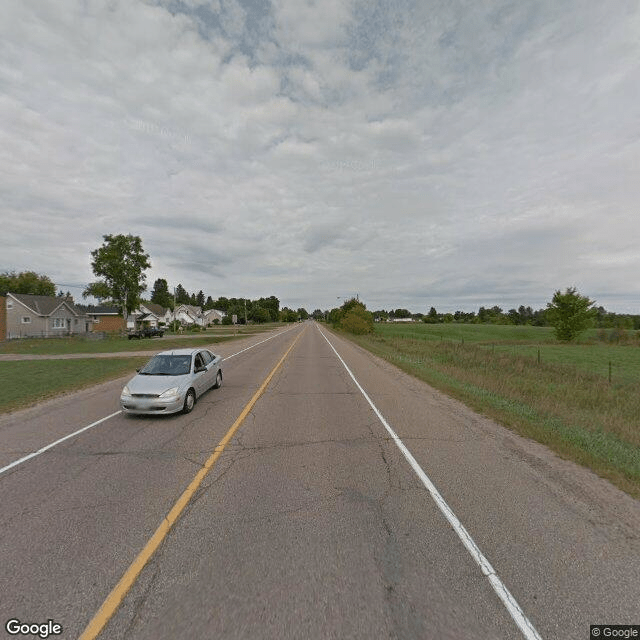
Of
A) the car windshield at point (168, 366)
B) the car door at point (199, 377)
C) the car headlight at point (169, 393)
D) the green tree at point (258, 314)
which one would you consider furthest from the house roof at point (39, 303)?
the green tree at point (258, 314)

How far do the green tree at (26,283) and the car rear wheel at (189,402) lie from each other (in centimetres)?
7302

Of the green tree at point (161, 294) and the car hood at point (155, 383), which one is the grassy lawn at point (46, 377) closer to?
the car hood at point (155, 383)

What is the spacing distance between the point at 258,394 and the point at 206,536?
6.53m

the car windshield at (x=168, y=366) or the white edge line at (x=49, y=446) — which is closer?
the white edge line at (x=49, y=446)

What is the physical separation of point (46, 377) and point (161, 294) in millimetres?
117208

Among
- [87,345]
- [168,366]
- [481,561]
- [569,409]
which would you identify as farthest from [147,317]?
[481,561]

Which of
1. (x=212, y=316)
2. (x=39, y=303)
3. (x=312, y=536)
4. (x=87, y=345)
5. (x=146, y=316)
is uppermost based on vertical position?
(x=39, y=303)

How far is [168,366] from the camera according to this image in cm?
884

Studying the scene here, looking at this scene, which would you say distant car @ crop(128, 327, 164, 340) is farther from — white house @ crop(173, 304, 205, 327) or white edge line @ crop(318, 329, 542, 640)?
white house @ crop(173, 304, 205, 327)

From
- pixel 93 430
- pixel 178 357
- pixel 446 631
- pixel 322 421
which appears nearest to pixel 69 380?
pixel 178 357

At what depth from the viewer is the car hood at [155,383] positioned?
7378 millimetres

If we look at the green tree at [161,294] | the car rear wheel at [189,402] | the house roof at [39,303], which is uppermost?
the green tree at [161,294]

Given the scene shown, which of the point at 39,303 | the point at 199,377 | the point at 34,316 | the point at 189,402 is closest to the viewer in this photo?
the point at 189,402

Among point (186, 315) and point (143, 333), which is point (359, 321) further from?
point (186, 315)
